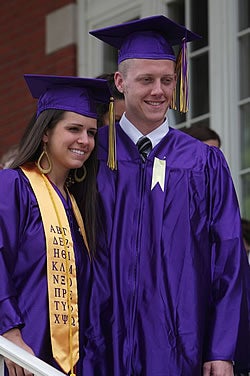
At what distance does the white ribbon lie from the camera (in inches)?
252

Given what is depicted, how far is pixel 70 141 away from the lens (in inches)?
247

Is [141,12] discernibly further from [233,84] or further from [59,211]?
[59,211]

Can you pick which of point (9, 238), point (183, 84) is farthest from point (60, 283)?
point (183, 84)

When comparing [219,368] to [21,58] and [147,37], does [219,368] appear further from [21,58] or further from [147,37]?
[21,58]

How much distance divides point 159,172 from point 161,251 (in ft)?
1.17

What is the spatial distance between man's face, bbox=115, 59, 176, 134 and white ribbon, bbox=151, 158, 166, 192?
17 cm

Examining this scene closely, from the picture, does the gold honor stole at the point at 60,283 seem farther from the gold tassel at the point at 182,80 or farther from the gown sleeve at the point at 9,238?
the gold tassel at the point at 182,80

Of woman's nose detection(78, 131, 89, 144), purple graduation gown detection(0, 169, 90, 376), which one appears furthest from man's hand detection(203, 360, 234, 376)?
woman's nose detection(78, 131, 89, 144)

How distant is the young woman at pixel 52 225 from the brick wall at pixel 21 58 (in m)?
3.84

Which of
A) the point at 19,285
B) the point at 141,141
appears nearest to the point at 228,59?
the point at 141,141

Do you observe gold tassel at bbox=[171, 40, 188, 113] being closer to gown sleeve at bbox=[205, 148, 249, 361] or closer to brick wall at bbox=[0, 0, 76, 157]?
gown sleeve at bbox=[205, 148, 249, 361]

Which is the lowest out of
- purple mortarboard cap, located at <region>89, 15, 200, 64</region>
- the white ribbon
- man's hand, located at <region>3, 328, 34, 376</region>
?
man's hand, located at <region>3, 328, 34, 376</region>

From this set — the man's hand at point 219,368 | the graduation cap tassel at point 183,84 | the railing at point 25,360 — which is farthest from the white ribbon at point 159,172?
the railing at point 25,360

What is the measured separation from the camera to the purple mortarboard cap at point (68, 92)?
6.37 m
